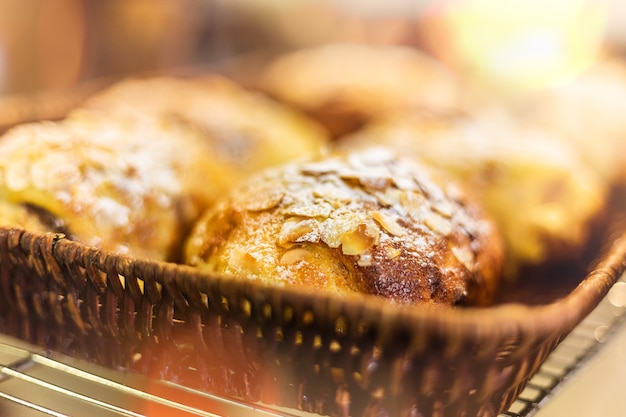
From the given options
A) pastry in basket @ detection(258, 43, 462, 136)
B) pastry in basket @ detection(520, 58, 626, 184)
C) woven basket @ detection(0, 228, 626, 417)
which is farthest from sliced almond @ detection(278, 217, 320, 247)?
pastry in basket @ detection(520, 58, 626, 184)

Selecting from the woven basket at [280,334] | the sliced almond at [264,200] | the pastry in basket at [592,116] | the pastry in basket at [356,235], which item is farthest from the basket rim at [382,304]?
the pastry in basket at [592,116]

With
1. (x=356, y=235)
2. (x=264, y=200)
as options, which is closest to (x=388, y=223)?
(x=356, y=235)

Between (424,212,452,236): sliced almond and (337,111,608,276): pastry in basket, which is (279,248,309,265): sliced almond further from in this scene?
(337,111,608,276): pastry in basket

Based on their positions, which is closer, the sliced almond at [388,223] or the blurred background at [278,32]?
the sliced almond at [388,223]

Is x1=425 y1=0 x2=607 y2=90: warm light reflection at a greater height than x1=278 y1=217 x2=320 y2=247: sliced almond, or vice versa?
x1=425 y1=0 x2=607 y2=90: warm light reflection

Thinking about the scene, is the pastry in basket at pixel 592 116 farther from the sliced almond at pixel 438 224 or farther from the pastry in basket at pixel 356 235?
the sliced almond at pixel 438 224

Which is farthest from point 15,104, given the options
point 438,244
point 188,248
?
point 438,244
